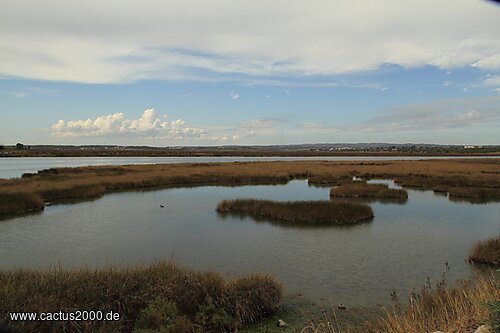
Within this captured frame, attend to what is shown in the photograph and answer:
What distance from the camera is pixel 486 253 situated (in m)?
13.9

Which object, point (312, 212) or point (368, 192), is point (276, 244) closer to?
point (312, 212)

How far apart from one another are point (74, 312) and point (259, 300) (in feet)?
13.7

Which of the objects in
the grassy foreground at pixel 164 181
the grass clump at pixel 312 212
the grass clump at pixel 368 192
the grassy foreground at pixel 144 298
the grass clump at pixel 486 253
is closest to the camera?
the grassy foreground at pixel 144 298

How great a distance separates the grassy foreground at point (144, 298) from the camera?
7535 millimetres

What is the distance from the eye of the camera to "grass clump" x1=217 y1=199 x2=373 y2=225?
21.4m

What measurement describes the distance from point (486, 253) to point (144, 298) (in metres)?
12.3

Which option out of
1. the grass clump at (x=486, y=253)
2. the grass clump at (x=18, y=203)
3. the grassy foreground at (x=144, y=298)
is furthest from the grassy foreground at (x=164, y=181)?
the grass clump at (x=486, y=253)

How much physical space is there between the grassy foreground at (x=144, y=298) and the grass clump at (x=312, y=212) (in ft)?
39.1

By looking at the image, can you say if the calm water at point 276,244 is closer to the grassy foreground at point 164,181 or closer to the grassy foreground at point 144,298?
the grassy foreground at point 144,298

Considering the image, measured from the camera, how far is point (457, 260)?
47.0 ft

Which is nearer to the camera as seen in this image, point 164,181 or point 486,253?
point 486,253

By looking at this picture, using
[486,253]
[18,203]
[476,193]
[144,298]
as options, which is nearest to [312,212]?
[486,253]

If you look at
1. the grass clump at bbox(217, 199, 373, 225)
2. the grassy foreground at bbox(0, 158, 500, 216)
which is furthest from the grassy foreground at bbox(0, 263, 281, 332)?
the grassy foreground at bbox(0, 158, 500, 216)

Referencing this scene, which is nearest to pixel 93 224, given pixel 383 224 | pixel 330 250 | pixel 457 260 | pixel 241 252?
pixel 241 252
